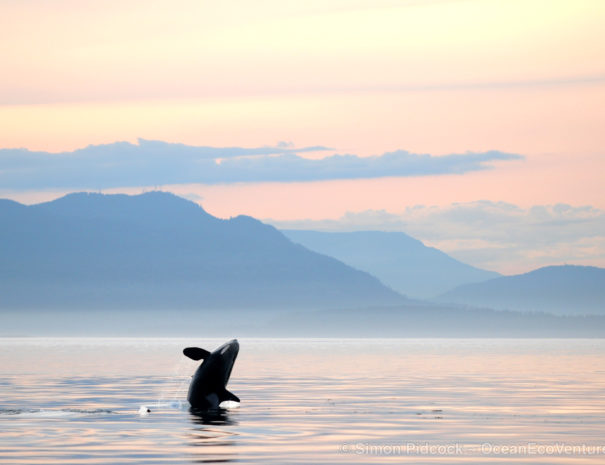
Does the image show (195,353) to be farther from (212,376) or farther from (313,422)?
(313,422)

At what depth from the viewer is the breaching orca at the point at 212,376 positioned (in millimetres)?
40750

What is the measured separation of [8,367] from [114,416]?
44.3 m

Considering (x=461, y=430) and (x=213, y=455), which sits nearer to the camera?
(x=213, y=455)

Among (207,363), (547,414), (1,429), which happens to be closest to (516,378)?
(547,414)

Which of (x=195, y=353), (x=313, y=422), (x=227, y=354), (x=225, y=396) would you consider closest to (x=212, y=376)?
(x=225, y=396)

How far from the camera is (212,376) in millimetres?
41344

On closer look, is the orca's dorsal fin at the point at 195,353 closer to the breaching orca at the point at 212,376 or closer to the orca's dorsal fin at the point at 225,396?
the breaching orca at the point at 212,376

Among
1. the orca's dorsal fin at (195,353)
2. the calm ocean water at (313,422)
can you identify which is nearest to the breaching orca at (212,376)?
the orca's dorsal fin at (195,353)

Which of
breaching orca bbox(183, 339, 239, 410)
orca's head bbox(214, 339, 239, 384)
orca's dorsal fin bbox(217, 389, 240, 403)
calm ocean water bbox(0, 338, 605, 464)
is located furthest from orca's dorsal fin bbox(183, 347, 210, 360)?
calm ocean water bbox(0, 338, 605, 464)

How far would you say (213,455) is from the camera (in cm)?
3072

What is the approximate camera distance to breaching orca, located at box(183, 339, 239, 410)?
4075 centimetres

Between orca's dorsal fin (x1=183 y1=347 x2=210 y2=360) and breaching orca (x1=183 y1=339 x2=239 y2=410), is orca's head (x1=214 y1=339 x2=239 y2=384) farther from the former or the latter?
orca's dorsal fin (x1=183 y1=347 x2=210 y2=360)

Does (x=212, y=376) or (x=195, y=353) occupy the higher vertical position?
(x=195, y=353)

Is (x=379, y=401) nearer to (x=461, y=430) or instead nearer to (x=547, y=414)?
(x=547, y=414)
